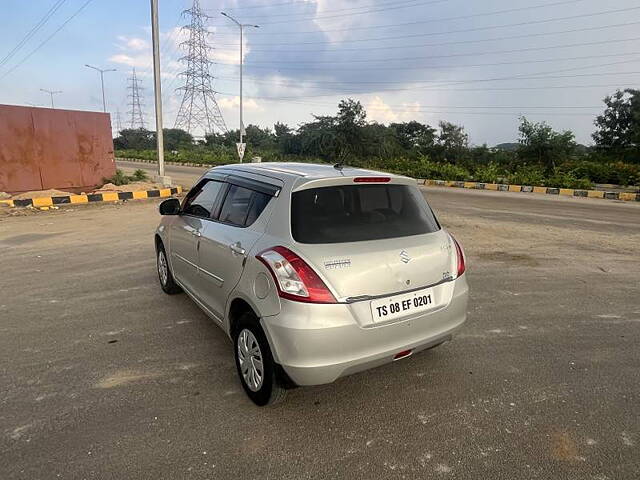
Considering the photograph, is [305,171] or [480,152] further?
[480,152]

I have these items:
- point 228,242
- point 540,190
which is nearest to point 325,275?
point 228,242

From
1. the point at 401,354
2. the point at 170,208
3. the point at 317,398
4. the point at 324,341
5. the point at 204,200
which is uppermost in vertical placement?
the point at 204,200

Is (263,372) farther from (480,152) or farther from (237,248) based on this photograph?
(480,152)

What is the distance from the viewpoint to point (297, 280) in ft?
8.64

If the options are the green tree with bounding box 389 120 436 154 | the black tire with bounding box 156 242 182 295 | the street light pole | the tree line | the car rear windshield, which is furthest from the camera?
the green tree with bounding box 389 120 436 154

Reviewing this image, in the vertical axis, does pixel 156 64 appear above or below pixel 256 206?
above

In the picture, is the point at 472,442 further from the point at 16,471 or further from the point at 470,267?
the point at 470,267

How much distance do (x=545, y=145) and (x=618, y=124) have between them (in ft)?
44.3

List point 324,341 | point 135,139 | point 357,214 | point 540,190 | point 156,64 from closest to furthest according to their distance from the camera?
point 324,341 → point 357,214 → point 156,64 → point 540,190 → point 135,139

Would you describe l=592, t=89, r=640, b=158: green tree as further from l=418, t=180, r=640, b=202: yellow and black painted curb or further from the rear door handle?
the rear door handle

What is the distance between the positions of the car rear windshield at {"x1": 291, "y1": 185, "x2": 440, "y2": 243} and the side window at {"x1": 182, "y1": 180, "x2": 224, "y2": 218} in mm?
1268

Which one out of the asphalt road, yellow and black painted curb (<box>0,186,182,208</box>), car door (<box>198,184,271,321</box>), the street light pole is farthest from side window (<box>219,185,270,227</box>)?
the street light pole

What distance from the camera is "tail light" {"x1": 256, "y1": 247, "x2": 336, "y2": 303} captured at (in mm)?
2609

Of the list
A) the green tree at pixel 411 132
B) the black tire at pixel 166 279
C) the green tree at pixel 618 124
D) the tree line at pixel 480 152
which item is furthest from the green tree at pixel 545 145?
the black tire at pixel 166 279
